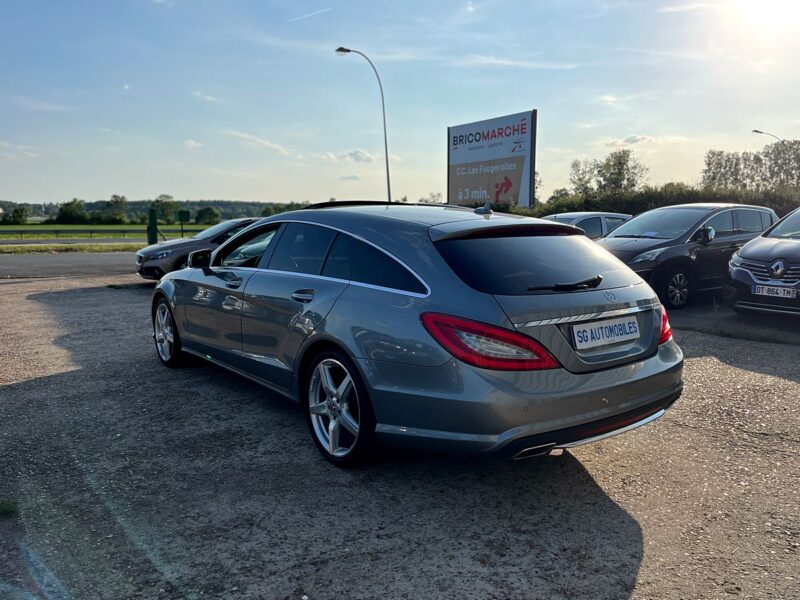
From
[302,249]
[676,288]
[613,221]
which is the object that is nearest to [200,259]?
[302,249]

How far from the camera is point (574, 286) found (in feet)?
11.4

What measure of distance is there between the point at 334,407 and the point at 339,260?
92 centimetres

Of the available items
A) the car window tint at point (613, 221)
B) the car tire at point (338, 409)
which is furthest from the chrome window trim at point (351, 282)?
the car window tint at point (613, 221)

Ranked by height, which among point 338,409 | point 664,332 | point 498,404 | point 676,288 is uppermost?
point 664,332

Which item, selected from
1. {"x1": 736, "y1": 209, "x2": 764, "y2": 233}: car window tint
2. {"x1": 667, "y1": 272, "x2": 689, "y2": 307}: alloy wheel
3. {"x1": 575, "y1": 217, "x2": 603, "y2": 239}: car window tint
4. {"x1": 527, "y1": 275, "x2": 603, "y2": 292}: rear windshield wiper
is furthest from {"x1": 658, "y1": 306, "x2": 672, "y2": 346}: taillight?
{"x1": 575, "y1": 217, "x2": 603, "y2": 239}: car window tint

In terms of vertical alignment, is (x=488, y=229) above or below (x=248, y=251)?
above

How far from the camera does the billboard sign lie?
3020cm

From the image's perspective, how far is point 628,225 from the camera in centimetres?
1090

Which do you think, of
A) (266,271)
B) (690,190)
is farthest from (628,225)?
(690,190)

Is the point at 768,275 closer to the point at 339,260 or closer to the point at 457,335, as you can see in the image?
the point at 339,260

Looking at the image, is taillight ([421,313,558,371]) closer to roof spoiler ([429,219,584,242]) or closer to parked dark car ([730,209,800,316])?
roof spoiler ([429,219,584,242])

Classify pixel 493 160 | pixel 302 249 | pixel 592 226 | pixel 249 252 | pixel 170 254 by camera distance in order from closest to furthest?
1. pixel 302 249
2. pixel 249 252
3. pixel 170 254
4. pixel 592 226
5. pixel 493 160

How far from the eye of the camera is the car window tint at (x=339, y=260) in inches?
157

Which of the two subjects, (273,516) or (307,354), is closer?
(273,516)
